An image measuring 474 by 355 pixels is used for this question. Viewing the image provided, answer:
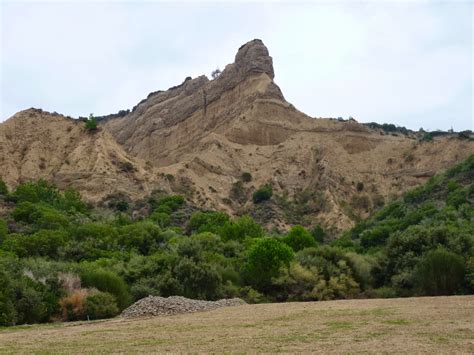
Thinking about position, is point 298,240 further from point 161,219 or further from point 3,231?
point 3,231

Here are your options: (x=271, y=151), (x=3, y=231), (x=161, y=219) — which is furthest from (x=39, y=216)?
(x=271, y=151)

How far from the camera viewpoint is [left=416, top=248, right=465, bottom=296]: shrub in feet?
108

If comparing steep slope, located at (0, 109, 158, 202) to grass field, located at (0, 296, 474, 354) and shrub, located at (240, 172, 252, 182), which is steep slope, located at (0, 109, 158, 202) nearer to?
shrub, located at (240, 172, 252, 182)

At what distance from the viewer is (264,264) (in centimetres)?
3831

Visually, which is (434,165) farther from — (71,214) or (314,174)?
(71,214)

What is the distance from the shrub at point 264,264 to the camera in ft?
125

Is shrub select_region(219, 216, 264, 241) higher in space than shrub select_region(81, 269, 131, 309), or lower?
higher

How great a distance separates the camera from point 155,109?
109 metres

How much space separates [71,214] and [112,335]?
141ft

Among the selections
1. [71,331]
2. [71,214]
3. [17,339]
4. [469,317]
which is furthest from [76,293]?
[71,214]

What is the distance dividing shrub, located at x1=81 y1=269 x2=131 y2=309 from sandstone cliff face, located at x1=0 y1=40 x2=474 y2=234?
4045 cm

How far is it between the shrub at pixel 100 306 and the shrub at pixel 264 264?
40.6 feet

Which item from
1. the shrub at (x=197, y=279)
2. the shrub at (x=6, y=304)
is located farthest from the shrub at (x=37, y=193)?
the shrub at (x=6, y=304)

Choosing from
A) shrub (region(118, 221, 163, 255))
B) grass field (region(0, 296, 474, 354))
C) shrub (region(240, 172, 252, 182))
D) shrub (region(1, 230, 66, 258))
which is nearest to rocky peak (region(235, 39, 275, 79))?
shrub (region(240, 172, 252, 182))
